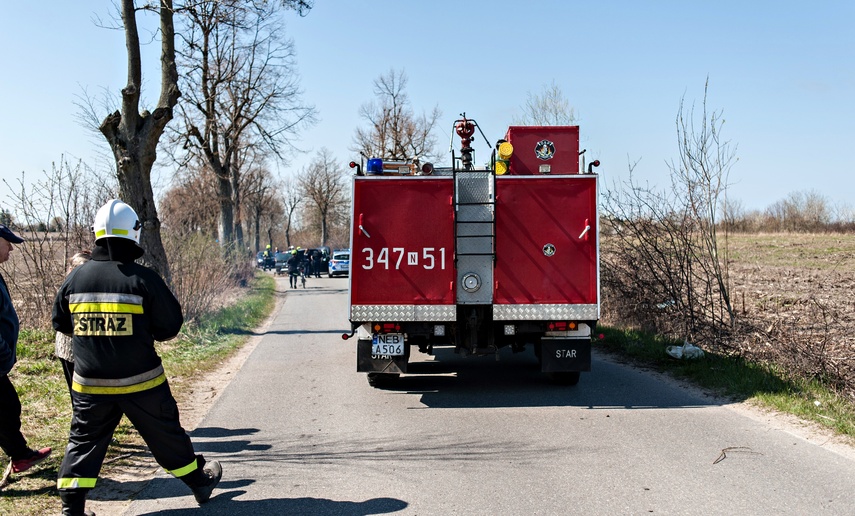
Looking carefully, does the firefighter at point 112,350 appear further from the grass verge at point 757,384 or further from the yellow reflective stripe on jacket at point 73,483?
the grass verge at point 757,384

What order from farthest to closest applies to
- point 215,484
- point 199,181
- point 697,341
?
1. point 199,181
2. point 697,341
3. point 215,484

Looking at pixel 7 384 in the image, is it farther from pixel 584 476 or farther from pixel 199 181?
pixel 199 181

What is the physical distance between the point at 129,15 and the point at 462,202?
8579 mm

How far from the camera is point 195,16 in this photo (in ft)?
47.1

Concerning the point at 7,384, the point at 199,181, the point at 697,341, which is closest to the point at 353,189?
the point at 7,384

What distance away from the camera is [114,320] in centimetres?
465

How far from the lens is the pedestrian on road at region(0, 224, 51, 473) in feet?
17.3

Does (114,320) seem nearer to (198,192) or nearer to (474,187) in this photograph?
(474,187)

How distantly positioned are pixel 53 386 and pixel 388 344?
4167 millimetres

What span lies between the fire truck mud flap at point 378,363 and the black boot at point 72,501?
463 cm

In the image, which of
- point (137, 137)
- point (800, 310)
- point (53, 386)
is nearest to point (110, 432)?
point (53, 386)

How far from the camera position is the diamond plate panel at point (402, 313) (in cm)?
883

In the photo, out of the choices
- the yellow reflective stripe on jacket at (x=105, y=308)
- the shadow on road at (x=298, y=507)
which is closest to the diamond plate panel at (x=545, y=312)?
the shadow on road at (x=298, y=507)

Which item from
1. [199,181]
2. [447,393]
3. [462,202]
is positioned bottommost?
[447,393]
